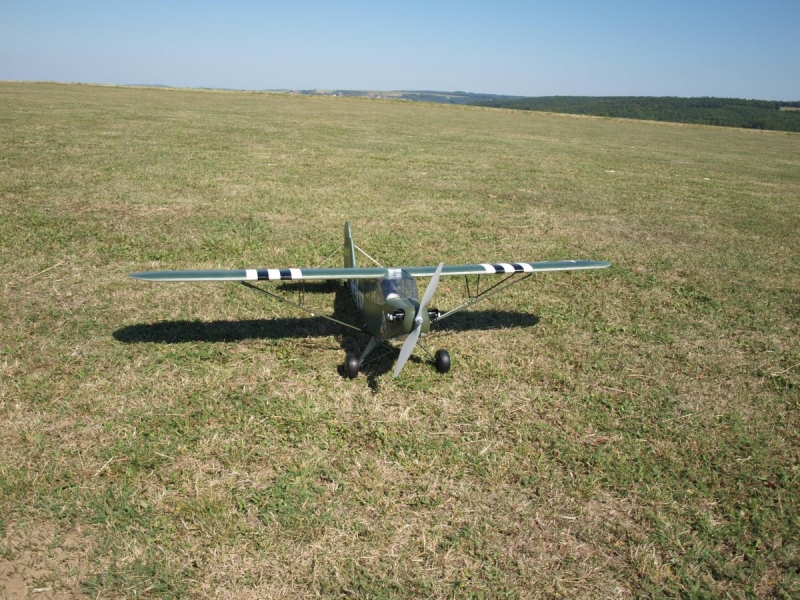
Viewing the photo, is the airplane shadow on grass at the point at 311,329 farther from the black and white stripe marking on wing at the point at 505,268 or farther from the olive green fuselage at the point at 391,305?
the black and white stripe marking on wing at the point at 505,268

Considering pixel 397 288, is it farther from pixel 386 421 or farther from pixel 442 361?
pixel 386 421

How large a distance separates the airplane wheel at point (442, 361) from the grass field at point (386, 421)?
5.2 inches

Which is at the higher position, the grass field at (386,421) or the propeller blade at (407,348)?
the propeller blade at (407,348)

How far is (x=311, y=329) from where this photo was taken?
7.24 metres

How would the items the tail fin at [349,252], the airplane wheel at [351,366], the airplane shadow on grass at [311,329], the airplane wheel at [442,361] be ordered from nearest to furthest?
1. the airplane wheel at [351,366]
2. the airplane wheel at [442,361]
3. the airplane shadow on grass at [311,329]
4. the tail fin at [349,252]

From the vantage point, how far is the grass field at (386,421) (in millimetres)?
3818

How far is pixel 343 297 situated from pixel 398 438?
354cm

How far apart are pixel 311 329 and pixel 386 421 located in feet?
7.73

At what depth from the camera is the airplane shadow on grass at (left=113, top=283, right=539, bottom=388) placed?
6621 mm

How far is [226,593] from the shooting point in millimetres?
3516

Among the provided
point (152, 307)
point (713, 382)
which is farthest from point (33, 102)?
point (713, 382)

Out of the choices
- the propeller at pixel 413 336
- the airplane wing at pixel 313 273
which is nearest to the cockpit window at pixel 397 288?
the airplane wing at pixel 313 273

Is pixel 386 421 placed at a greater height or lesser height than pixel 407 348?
lesser

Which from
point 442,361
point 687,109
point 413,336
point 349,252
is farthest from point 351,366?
point 687,109
